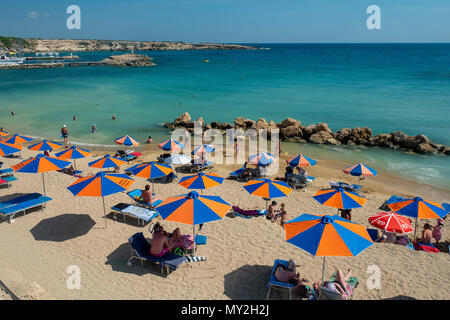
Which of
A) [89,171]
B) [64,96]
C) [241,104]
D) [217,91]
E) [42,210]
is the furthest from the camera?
[217,91]

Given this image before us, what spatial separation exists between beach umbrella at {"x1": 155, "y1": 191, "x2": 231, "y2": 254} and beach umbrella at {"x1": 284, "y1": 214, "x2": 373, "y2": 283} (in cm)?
181

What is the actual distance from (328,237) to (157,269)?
4.09m

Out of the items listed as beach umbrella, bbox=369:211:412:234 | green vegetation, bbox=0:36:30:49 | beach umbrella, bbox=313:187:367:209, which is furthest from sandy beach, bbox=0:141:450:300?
green vegetation, bbox=0:36:30:49

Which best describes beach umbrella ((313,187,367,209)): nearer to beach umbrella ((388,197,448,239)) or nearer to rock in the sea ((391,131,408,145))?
beach umbrella ((388,197,448,239))

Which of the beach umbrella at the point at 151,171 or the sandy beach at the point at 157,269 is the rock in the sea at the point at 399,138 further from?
the beach umbrella at the point at 151,171

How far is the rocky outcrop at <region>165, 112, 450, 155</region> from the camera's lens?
21.9 meters

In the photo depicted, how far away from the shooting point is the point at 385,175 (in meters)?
17.6

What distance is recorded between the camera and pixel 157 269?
24.5 ft

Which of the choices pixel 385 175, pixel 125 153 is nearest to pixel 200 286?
pixel 125 153

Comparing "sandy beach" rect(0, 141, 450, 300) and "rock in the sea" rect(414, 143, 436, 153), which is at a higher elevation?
"rock in the sea" rect(414, 143, 436, 153)

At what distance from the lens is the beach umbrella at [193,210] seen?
716 cm

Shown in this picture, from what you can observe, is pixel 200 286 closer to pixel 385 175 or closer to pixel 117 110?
pixel 385 175

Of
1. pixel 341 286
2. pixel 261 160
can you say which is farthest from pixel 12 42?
pixel 341 286

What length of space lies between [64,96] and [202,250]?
4358 centimetres
